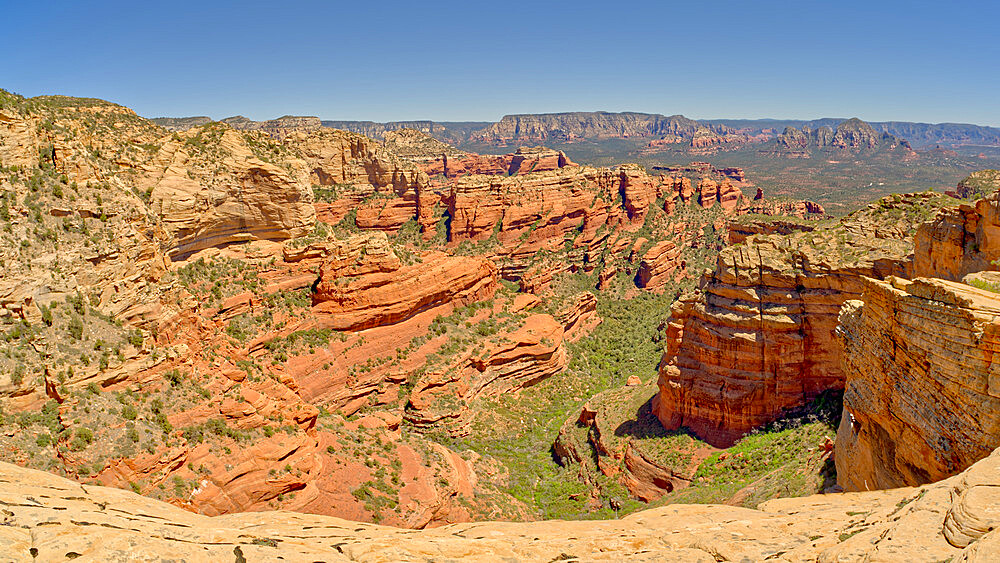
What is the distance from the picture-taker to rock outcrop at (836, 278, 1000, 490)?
11.2 m

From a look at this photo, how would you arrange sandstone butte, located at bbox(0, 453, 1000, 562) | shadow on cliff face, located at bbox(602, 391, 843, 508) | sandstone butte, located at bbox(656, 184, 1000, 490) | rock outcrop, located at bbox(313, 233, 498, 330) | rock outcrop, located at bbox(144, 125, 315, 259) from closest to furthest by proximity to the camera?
sandstone butte, located at bbox(0, 453, 1000, 562) < sandstone butte, located at bbox(656, 184, 1000, 490) < shadow on cliff face, located at bbox(602, 391, 843, 508) < rock outcrop, located at bbox(144, 125, 315, 259) < rock outcrop, located at bbox(313, 233, 498, 330)

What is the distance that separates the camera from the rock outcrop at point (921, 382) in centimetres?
1121

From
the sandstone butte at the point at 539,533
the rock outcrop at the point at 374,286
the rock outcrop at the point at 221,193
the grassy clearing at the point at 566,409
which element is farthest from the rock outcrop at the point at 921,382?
the rock outcrop at the point at 221,193

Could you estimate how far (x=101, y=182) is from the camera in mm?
27531

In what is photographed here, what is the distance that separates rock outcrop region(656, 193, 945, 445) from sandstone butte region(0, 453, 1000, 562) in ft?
49.6

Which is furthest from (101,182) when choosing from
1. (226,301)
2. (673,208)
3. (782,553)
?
(673,208)

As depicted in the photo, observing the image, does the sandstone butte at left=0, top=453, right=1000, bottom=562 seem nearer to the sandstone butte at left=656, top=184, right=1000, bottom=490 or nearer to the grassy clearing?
the sandstone butte at left=656, top=184, right=1000, bottom=490

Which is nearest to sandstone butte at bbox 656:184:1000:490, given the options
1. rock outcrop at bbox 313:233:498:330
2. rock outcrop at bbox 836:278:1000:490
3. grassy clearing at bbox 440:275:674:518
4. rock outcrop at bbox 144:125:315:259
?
rock outcrop at bbox 836:278:1000:490

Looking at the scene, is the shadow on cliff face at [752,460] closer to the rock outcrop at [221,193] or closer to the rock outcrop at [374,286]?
the rock outcrop at [374,286]

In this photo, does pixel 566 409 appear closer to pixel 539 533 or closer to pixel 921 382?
pixel 539 533

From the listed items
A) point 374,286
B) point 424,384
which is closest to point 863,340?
point 424,384

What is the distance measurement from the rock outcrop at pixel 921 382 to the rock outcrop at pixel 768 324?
1105 centimetres

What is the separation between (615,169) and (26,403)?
9299 cm

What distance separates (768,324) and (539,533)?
829 inches
